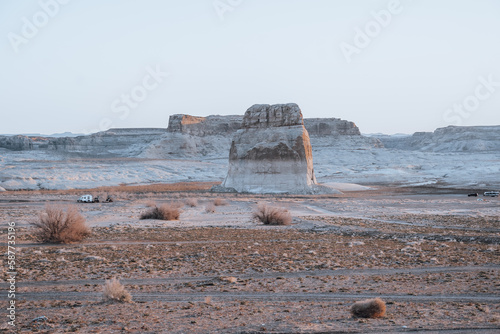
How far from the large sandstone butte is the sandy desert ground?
23.1 meters

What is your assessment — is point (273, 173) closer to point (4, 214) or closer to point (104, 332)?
point (4, 214)

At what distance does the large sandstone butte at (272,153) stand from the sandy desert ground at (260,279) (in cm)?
2313

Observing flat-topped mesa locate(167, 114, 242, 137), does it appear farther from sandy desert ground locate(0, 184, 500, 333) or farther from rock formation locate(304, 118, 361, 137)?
sandy desert ground locate(0, 184, 500, 333)

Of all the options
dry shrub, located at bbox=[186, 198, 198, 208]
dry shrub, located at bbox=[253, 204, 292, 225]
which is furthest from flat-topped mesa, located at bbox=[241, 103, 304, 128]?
dry shrub, located at bbox=[253, 204, 292, 225]

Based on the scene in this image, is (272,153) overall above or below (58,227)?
above

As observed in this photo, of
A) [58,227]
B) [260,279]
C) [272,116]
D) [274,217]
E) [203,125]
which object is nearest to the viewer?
[260,279]

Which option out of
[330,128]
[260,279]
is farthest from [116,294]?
[330,128]

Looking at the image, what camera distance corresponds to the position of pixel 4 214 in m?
26.2

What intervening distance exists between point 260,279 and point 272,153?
1300 inches

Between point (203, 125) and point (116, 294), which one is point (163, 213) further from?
point (203, 125)

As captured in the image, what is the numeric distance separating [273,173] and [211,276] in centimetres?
3356

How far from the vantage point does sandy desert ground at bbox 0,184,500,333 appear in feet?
24.6

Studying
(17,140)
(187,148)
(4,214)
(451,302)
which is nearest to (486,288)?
(451,302)

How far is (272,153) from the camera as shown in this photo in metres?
43.4
